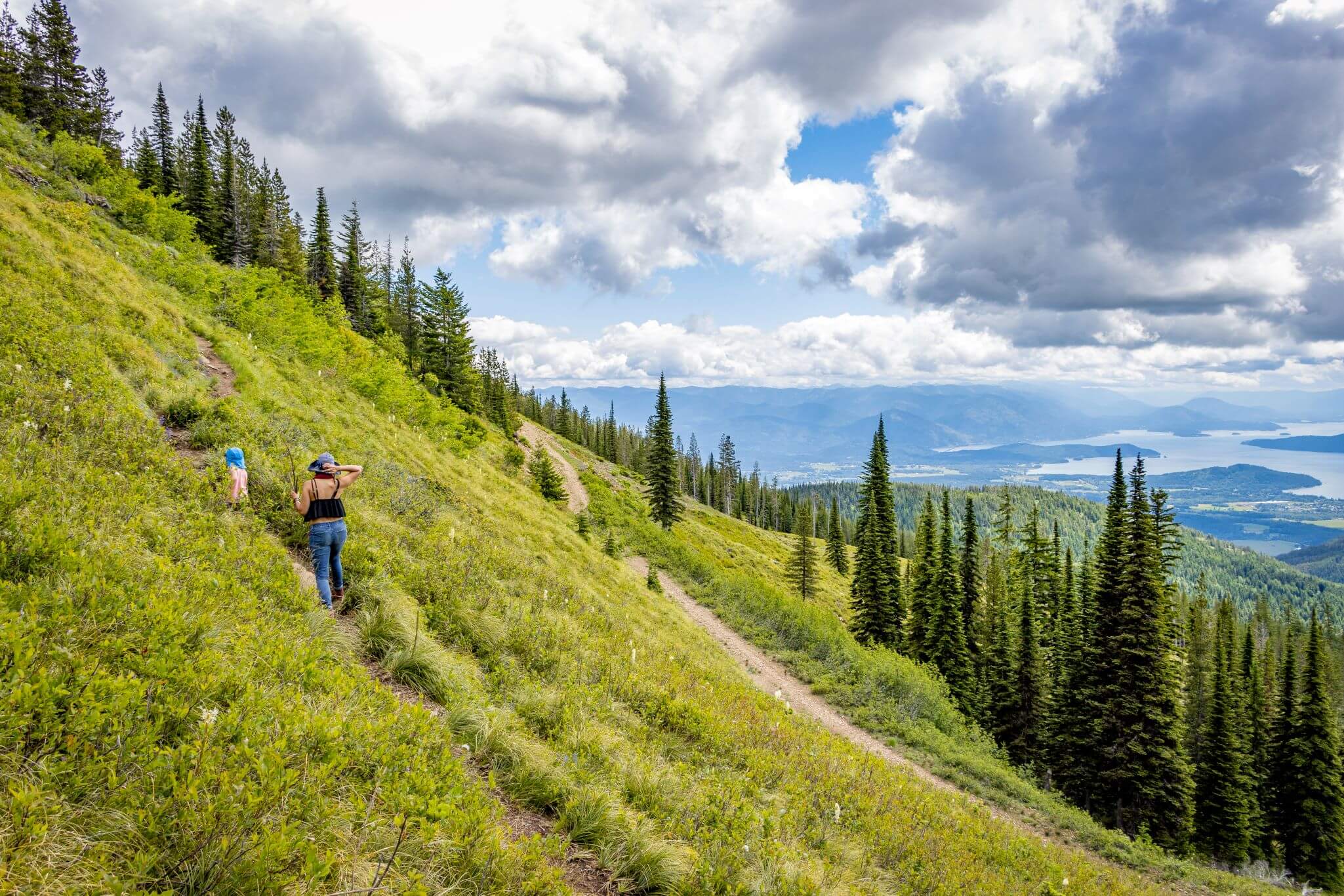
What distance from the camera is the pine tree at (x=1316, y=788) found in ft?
125

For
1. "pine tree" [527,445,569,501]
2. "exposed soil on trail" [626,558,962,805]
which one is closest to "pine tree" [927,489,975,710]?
"exposed soil on trail" [626,558,962,805]

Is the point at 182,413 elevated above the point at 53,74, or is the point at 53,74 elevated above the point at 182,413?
the point at 53,74

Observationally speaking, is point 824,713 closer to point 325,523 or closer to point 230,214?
point 325,523

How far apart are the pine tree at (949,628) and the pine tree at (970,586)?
1.03 m

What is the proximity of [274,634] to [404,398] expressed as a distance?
24.6m

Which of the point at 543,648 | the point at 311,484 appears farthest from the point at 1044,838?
the point at 311,484

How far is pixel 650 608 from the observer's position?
21.2m

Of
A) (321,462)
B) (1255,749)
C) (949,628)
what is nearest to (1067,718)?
(949,628)

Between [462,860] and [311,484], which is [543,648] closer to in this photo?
[311,484]

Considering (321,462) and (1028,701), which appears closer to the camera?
(321,462)

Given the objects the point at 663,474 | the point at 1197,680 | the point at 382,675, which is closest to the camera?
the point at 382,675

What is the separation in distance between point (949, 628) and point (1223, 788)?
20.9 metres

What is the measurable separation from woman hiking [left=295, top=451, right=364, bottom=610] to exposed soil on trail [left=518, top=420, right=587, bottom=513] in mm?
33921

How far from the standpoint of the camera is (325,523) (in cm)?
793
